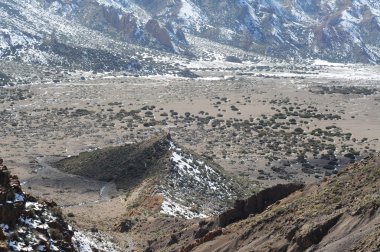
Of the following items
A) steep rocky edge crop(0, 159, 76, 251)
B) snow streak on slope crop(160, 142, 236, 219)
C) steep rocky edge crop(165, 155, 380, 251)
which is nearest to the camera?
steep rocky edge crop(165, 155, 380, 251)

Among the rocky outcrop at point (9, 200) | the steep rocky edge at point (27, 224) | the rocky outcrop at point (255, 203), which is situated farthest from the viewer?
the rocky outcrop at point (255, 203)

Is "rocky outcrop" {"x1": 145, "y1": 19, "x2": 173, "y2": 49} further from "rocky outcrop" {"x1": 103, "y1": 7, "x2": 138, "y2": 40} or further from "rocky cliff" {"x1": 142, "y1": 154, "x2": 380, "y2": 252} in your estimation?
"rocky cliff" {"x1": 142, "y1": 154, "x2": 380, "y2": 252}

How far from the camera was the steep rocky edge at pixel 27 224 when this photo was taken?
18031mm

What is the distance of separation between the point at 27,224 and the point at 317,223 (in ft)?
29.2

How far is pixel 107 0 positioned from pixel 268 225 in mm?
172047

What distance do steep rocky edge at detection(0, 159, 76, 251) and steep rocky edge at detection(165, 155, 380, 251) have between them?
5617 millimetres

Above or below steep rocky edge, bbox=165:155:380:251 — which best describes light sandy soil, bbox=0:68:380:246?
below

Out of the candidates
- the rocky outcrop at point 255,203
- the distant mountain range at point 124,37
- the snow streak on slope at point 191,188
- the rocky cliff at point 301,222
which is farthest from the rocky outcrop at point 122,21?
the rocky cliff at point 301,222

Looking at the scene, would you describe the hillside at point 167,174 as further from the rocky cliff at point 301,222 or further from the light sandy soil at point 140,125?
the rocky cliff at point 301,222

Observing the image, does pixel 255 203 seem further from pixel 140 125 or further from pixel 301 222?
pixel 140 125

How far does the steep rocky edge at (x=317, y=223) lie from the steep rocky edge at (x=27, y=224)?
562 centimetres

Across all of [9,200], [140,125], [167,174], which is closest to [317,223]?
[9,200]

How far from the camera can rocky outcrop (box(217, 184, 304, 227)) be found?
87.0ft

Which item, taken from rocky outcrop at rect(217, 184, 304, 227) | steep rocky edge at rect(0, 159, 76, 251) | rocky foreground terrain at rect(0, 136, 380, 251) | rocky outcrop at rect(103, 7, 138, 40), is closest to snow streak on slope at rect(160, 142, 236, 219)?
rocky foreground terrain at rect(0, 136, 380, 251)
